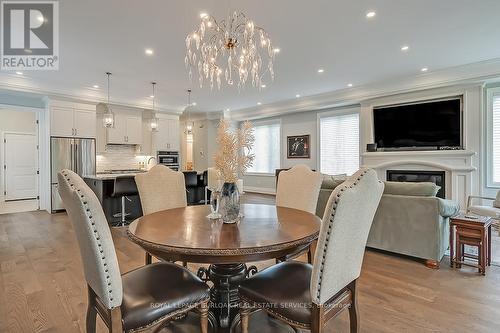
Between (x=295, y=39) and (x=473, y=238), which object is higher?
(x=295, y=39)

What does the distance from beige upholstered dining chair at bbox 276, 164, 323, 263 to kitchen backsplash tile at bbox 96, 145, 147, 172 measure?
587 cm

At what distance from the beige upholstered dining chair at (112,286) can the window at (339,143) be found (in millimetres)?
6330

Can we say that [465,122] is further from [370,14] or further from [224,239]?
[224,239]

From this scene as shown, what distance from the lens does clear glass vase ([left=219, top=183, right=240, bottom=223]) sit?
1.82 m

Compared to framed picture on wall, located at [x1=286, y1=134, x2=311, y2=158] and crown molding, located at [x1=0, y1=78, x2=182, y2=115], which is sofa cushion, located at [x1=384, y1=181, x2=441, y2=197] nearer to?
framed picture on wall, located at [x1=286, y1=134, x2=311, y2=158]

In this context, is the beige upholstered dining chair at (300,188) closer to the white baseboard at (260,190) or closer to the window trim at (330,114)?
the window trim at (330,114)

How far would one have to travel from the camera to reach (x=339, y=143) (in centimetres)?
727

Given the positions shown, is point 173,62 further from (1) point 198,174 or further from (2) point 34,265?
(2) point 34,265

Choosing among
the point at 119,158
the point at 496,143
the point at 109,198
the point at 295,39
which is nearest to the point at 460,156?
the point at 496,143

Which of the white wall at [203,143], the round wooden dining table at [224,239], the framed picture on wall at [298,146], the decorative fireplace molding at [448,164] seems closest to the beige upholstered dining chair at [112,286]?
the round wooden dining table at [224,239]

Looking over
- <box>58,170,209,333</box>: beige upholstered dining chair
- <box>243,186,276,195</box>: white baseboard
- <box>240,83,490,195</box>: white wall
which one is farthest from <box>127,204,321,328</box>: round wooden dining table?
<box>243,186,276,195</box>: white baseboard

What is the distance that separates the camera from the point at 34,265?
3.04 m

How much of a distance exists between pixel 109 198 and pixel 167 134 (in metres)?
3.48

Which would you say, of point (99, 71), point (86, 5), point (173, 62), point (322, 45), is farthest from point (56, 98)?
point (322, 45)
